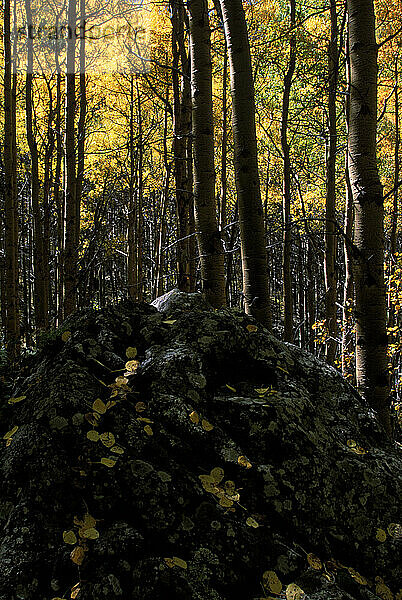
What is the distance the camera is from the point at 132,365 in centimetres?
207

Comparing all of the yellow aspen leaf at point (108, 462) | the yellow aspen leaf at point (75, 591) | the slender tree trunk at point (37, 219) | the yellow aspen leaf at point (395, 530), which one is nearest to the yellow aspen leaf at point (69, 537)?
the yellow aspen leaf at point (75, 591)

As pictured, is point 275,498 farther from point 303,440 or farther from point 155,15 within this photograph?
point 155,15

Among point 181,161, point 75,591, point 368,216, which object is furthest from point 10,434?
point 181,161

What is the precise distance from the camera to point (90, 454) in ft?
5.45

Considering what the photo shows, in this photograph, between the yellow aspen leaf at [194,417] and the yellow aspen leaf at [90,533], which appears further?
the yellow aspen leaf at [194,417]

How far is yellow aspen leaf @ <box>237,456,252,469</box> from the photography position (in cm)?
182

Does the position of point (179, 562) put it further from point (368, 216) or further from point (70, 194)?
point (70, 194)

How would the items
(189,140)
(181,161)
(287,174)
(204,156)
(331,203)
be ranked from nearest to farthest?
(204,156)
(181,161)
(189,140)
(331,203)
(287,174)

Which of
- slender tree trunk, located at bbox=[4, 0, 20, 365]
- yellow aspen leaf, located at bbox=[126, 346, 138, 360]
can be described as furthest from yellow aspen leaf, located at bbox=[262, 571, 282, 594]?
slender tree trunk, located at bbox=[4, 0, 20, 365]

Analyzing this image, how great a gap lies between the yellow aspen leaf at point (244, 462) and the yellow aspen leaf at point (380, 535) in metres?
0.58

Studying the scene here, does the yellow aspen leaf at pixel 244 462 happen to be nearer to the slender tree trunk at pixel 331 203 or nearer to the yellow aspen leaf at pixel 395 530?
the yellow aspen leaf at pixel 395 530

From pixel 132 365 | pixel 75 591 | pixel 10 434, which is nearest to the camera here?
pixel 75 591

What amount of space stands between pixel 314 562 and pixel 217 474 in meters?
0.45

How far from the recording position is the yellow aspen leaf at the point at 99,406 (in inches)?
70.7
